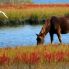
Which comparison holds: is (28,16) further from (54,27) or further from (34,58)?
(34,58)

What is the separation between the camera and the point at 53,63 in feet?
34.4

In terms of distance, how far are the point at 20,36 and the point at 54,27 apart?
5.85 metres

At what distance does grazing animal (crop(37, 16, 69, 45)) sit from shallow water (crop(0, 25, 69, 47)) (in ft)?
4.87

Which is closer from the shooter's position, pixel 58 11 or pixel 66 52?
pixel 66 52

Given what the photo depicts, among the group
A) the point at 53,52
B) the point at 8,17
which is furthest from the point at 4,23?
the point at 53,52

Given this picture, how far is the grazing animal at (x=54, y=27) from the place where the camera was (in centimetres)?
1437

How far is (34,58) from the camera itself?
10555mm

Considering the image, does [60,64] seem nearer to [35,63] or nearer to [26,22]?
[35,63]

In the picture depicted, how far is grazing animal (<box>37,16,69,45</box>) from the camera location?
14366 mm

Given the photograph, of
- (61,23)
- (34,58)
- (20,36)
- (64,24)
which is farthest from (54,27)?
(20,36)

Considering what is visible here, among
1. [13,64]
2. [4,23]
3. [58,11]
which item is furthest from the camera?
[58,11]

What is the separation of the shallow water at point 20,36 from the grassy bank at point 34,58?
4.70 meters

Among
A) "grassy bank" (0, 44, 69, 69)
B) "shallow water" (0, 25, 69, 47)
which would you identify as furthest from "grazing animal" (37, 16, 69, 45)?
"grassy bank" (0, 44, 69, 69)

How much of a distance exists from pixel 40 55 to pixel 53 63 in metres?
0.57
